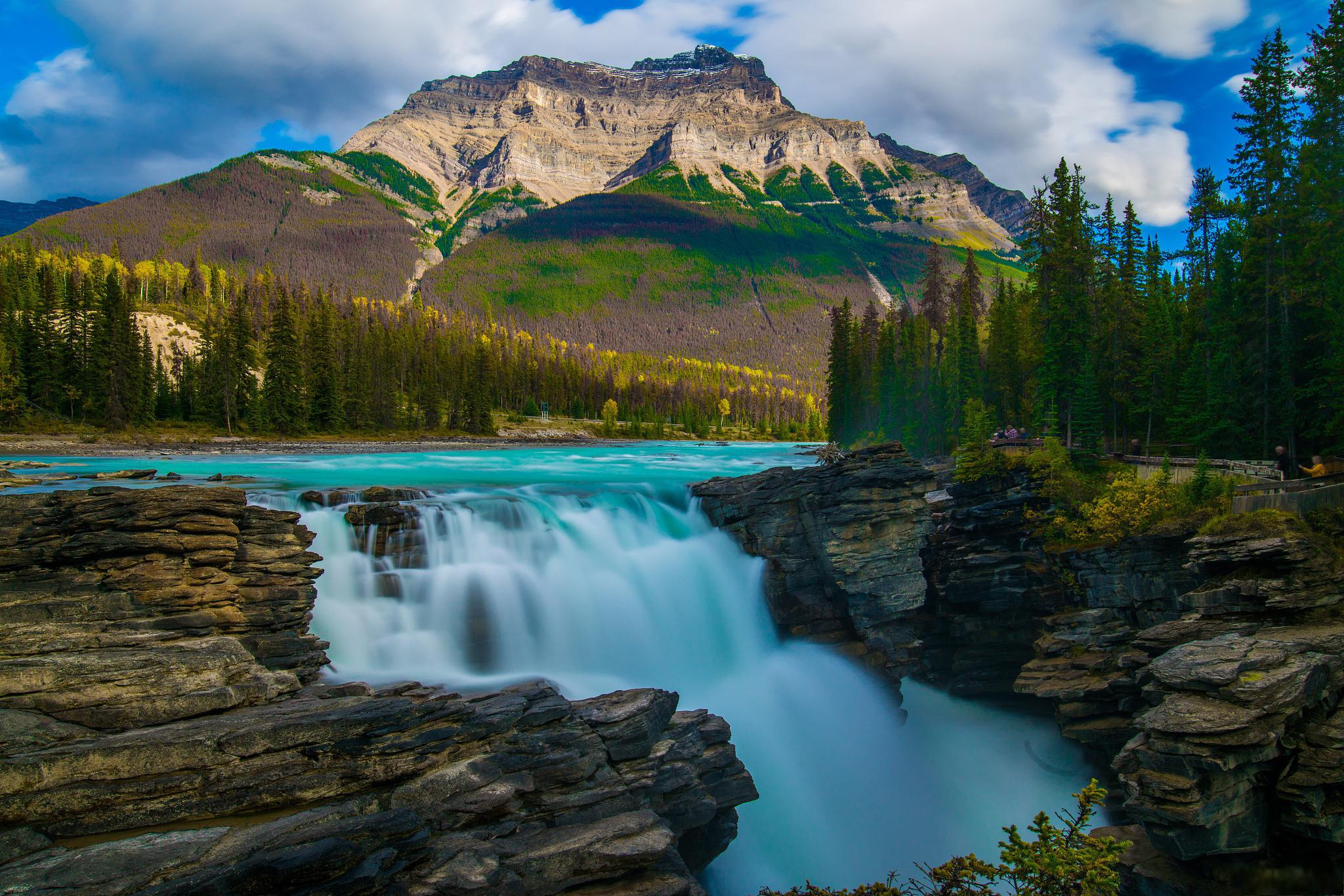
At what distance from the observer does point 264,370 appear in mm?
84188

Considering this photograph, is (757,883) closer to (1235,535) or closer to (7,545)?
(1235,535)

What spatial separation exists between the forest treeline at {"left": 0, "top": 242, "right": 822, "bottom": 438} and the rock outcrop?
7015 centimetres

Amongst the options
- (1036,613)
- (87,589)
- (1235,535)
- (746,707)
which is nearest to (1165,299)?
(1036,613)

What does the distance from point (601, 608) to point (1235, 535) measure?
60.8ft

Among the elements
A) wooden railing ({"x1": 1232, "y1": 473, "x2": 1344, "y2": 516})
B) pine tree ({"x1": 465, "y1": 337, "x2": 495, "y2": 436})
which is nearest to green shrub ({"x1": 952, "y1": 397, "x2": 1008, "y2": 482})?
wooden railing ({"x1": 1232, "y1": 473, "x2": 1344, "y2": 516})

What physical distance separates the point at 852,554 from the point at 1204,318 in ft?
86.1

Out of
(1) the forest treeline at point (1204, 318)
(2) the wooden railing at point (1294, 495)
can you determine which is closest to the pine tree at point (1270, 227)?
(1) the forest treeline at point (1204, 318)

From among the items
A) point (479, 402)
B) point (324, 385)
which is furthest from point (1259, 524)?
point (479, 402)

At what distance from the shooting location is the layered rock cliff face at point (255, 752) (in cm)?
827

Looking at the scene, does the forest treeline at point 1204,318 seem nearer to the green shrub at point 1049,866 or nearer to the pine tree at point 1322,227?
the pine tree at point 1322,227

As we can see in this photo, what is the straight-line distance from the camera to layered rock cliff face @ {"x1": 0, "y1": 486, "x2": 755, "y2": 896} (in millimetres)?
8266

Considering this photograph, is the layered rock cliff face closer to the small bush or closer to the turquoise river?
the turquoise river

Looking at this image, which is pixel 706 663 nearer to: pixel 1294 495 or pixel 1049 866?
pixel 1049 866

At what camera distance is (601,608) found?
2184 cm
